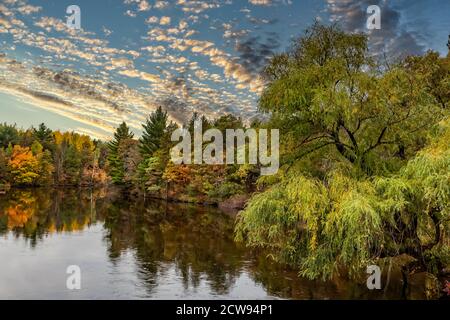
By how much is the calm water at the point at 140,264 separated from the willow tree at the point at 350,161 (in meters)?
2.34

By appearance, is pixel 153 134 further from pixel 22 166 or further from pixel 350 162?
pixel 350 162

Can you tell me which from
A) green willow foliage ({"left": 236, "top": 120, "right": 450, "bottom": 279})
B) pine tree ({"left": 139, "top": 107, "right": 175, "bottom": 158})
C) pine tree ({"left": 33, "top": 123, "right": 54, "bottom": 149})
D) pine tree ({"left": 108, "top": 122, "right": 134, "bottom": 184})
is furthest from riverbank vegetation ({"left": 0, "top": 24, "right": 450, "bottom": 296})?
pine tree ({"left": 33, "top": 123, "right": 54, "bottom": 149})

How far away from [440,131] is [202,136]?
130 feet

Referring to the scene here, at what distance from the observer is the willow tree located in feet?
37.3

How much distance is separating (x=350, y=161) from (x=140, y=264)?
9.91 metres

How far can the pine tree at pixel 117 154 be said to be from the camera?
7044cm

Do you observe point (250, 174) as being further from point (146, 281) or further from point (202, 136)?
point (146, 281)

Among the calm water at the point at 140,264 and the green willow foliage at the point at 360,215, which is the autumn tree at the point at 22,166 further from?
the green willow foliage at the point at 360,215

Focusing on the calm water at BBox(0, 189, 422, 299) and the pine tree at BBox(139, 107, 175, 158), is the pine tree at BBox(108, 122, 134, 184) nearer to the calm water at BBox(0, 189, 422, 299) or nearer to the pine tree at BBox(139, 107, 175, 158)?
the pine tree at BBox(139, 107, 175, 158)

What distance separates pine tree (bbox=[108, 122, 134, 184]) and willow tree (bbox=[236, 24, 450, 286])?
58.9m

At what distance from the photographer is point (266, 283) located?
15641 mm

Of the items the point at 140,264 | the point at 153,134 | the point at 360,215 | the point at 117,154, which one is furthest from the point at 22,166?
the point at 360,215
